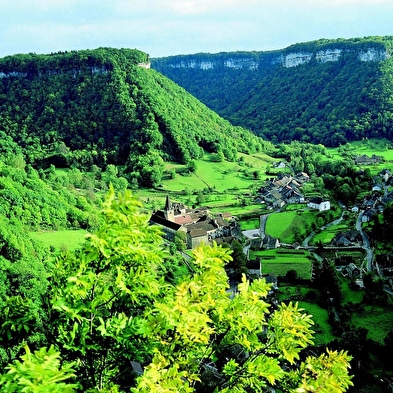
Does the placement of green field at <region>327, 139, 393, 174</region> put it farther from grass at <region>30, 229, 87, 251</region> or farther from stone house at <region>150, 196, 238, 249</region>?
grass at <region>30, 229, 87, 251</region>

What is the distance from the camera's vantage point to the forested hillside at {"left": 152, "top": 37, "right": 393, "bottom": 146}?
13250cm

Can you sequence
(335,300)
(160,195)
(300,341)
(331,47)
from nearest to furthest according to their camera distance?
(300,341) → (335,300) → (160,195) → (331,47)

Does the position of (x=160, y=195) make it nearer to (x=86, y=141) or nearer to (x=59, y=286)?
(x=86, y=141)

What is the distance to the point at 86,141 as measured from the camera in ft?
341

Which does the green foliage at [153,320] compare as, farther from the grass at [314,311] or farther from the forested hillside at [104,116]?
the forested hillside at [104,116]

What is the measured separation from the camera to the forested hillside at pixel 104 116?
3871 inches

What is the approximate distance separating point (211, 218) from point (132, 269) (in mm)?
53920

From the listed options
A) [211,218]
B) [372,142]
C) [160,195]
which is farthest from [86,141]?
[372,142]

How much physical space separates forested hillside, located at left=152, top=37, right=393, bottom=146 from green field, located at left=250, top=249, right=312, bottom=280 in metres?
87.8

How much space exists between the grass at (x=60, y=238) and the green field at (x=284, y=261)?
1773 cm

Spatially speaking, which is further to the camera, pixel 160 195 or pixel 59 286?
pixel 160 195

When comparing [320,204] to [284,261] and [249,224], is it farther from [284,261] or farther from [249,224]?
[284,261]

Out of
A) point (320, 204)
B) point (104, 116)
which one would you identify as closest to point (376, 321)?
point (320, 204)

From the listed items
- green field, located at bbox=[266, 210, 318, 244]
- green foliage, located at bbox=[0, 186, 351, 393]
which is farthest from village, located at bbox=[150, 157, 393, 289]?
green foliage, located at bbox=[0, 186, 351, 393]
